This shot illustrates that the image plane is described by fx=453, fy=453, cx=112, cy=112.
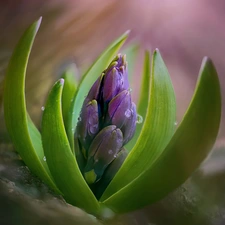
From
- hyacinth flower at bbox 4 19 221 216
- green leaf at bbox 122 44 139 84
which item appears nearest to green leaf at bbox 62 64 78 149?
→ hyacinth flower at bbox 4 19 221 216

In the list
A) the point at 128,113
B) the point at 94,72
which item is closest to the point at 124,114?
the point at 128,113

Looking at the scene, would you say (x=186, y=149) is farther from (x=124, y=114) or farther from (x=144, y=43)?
(x=144, y=43)

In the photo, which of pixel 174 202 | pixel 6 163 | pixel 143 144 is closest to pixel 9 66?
pixel 6 163

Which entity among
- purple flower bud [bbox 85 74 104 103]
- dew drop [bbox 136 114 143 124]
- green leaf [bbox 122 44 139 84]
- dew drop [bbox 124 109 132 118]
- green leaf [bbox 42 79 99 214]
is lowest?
green leaf [bbox 42 79 99 214]

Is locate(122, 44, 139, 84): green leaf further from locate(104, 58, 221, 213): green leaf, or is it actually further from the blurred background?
locate(104, 58, 221, 213): green leaf

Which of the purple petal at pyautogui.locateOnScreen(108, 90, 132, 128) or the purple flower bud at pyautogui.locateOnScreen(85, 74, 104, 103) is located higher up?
the purple flower bud at pyautogui.locateOnScreen(85, 74, 104, 103)

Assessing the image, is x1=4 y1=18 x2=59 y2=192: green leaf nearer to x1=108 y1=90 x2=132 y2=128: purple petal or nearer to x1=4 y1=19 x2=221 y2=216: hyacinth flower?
x1=4 y1=19 x2=221 y2=216: hyacinth flower
